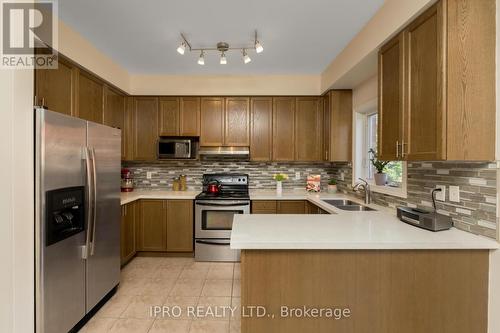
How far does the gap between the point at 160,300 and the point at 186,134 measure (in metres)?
2.12

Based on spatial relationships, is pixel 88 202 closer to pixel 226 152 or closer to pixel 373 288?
pixel 226 152

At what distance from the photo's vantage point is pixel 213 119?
362 cm

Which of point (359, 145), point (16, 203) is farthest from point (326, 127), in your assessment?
point (16, 203)

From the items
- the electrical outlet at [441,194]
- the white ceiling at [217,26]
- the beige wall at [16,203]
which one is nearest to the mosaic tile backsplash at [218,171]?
the white ceiling at [217,26]

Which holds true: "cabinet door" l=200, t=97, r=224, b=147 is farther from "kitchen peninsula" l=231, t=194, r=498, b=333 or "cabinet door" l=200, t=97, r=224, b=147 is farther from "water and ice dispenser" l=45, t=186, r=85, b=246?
"kitchen peninsula" l=231, t=194, r=498, b=333

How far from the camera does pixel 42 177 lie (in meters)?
1.54

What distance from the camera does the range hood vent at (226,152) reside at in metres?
3.56

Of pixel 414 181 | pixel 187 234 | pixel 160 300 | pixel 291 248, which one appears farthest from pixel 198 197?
pixel 414 181

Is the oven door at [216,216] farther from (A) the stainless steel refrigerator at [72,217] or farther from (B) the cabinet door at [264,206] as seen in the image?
(A) the stainless steel refrigerator at [72,217]

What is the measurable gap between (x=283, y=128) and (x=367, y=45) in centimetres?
160

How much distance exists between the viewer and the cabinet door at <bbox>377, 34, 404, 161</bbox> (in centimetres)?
176

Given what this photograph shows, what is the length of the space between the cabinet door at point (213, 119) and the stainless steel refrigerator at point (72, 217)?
1443 mm

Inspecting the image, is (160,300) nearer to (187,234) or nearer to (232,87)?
(187,234)

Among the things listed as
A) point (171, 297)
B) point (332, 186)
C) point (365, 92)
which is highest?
point (365, 92)
